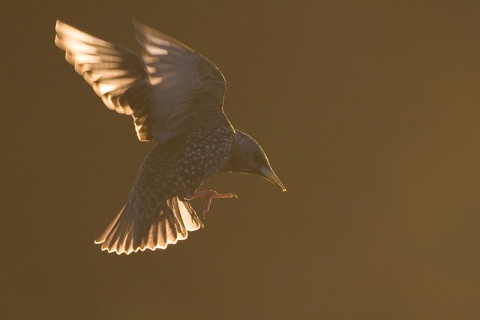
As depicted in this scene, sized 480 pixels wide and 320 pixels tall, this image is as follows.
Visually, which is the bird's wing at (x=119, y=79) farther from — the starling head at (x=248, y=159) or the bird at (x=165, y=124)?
the starling head at (x=248, y=159)

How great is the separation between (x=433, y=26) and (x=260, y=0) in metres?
0.67

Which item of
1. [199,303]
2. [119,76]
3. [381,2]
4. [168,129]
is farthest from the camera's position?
[381,2]

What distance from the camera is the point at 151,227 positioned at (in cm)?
104

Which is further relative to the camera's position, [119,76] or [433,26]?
[433,26]

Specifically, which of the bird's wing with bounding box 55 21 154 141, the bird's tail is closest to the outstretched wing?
the bird's wing with bounding box 55 21 154 141

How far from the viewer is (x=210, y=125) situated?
0.94 m

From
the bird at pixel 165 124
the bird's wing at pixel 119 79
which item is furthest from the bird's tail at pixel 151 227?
the bird's wing at pixel 119 79

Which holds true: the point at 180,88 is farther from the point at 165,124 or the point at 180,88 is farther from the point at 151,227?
the point at 151,227

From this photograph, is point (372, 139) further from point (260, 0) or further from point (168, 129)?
point (168, 129)

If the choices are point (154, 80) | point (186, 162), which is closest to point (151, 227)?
point (186, 162)

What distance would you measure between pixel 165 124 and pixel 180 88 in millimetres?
51

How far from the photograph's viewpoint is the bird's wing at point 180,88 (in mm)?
878

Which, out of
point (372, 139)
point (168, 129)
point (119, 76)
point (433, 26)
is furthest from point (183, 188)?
point (433, 26)

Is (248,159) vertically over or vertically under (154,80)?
under
